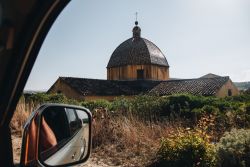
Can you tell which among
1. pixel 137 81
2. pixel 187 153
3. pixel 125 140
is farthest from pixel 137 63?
pixel 187 153

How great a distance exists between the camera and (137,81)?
4625 cm

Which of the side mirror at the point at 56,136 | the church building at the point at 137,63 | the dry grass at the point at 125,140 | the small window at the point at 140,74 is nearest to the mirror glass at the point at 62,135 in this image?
the side mirror at the point at 56,136

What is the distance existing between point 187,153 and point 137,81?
1505 inches

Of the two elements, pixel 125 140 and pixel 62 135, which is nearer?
pixel 62 135

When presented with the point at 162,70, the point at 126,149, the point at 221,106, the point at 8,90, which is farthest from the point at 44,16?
the point at 162,70

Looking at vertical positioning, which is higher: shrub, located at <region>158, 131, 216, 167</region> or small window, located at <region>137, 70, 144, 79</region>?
small window, located at <region>137, 70, 144, 79</region>

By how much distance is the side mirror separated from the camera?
132 cm

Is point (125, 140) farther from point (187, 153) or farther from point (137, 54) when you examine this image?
point (137, 54)

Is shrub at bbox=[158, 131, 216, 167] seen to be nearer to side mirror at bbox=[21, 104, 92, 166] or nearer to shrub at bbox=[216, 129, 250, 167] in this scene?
shrub at bbox=[216, 129, 250, 167]

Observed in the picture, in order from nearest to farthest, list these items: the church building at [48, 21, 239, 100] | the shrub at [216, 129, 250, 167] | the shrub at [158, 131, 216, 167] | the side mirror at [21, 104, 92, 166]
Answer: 1. the side mirror at [21, 104, 92, 166]
2. the shrub at [216, 129, 250, 167]
3. the shrub at [158, 131, 216, 167]
4. the church building at [48, 21, 239, 100]

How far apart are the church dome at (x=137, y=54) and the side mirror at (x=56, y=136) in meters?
44.8

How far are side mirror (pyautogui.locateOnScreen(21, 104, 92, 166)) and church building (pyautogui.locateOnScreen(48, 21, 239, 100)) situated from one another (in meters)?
35.0

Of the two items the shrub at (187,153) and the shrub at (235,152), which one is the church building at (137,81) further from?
the shrub at (235,152)

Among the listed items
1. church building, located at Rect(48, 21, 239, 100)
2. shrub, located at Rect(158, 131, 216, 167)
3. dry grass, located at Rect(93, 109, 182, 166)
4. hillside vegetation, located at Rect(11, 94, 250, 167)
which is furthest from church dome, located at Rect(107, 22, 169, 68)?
shrub, located at Rect(158, 131, 216, 167)
